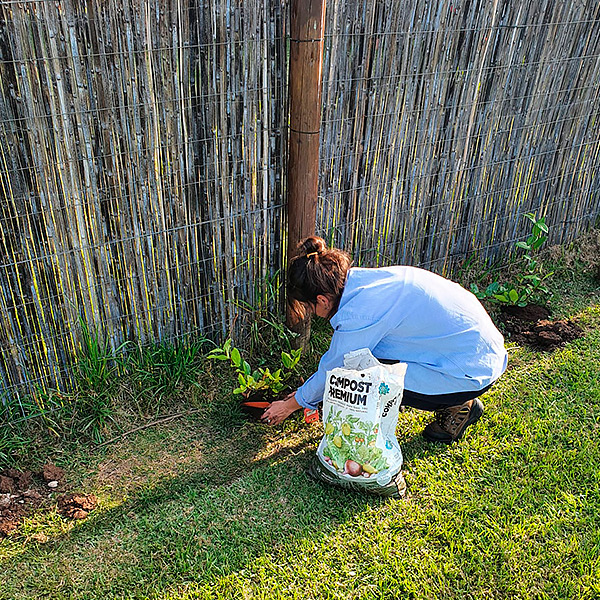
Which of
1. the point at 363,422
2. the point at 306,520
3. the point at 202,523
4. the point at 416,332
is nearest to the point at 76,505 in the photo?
the point at 202,523

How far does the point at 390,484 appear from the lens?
3.02m

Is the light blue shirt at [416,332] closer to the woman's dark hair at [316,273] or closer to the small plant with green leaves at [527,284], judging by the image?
the woman's dark hair at [316,273]

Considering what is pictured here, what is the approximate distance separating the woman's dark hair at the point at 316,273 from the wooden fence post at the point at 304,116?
61cm

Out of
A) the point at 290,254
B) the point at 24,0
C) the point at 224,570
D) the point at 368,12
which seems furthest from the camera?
the point at 290,254

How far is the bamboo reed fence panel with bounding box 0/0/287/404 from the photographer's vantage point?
2.72 meters

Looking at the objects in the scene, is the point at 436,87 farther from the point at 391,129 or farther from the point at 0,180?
the point at 0,180

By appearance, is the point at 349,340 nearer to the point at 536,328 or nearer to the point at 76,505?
the point at 76,505

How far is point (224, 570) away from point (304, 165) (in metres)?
2.06

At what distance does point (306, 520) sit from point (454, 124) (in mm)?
2769

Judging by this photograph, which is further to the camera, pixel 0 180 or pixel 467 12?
pixel 467 12

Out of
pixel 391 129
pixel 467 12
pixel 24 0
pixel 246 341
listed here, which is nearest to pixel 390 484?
pixel 246 341

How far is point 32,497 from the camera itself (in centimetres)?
296

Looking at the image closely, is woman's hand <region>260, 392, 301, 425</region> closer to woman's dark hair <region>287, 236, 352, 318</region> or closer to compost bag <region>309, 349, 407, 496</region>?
compost bag <region>309, 349, 407, 496</region>

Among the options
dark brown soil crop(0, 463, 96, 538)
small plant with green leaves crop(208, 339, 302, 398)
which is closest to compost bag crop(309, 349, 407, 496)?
small plant with green leaves crop(208, 339, 302, 398)
